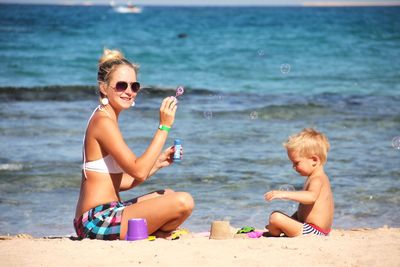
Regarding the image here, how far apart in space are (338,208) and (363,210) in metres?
0.24

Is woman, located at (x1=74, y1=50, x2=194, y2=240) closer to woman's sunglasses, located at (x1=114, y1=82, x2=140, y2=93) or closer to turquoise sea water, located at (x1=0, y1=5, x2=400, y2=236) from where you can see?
woman's sunglasses, located at (x1=114, y1=82, x2=140, y2=93)

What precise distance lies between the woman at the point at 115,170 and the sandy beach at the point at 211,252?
6.4 inches

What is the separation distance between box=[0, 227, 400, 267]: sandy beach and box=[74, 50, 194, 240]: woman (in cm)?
16

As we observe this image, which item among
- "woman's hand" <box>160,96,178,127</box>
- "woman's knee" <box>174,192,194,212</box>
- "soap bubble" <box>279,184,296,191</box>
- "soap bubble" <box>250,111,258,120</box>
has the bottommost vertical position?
"soap bubble" <box>279,184,296,191</box>

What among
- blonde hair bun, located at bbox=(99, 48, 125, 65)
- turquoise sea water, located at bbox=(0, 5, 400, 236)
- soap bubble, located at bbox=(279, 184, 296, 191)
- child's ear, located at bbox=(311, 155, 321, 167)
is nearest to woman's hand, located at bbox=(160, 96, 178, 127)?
blonde hair bun, located at bbox=(99, 48, 125, 65)

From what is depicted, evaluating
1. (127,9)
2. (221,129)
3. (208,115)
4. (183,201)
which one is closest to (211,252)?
(183,201)

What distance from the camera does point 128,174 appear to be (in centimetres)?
542

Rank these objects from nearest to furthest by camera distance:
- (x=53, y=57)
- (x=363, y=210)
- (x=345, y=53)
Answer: (x=363, y=210) → (x=53, y=57) → (x=345, y=53)

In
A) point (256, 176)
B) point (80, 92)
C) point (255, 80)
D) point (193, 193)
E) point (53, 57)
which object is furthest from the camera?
point (53, 57)

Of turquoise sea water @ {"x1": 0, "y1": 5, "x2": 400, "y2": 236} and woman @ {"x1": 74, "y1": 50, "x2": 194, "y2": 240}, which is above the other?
woman @ {"x1": 74, "y1": 50, "x2": 194, "y2": 240}

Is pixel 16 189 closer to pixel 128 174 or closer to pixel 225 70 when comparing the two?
pixel 128 174

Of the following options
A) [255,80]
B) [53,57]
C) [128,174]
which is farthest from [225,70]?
[128,174]

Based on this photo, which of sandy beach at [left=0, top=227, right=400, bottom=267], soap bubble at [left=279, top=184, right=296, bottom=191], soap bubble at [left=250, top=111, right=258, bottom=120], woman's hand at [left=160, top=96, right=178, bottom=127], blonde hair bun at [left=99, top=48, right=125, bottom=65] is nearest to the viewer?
sandy beach at [left=0, top=227, right=400, bottom=267]

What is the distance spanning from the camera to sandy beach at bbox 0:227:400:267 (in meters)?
4.67
